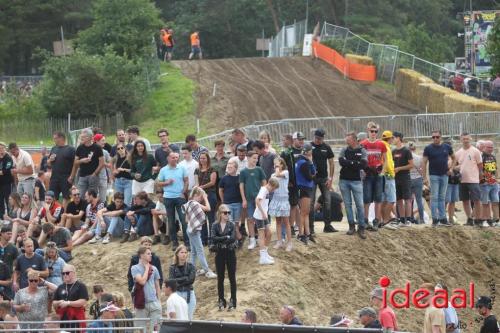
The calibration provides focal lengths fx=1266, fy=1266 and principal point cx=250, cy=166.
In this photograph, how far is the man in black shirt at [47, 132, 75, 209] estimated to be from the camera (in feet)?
84.5

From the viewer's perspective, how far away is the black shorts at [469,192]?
26427 mm

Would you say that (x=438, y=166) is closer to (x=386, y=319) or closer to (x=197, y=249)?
(x=197, y=249)

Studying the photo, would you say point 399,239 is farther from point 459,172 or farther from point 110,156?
point 110,156

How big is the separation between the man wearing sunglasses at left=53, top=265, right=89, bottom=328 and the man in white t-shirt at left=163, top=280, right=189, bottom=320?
1.73m

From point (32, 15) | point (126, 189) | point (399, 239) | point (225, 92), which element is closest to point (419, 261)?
point (399, 239)

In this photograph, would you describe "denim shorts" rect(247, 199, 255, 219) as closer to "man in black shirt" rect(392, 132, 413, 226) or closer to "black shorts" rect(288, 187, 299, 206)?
"black shorts" rect(288, 187, 299, 206)

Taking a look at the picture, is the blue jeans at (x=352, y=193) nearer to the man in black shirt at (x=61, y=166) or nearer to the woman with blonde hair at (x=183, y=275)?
the woman with blonde hair at (x=183, y=275)

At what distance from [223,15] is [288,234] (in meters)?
55.7

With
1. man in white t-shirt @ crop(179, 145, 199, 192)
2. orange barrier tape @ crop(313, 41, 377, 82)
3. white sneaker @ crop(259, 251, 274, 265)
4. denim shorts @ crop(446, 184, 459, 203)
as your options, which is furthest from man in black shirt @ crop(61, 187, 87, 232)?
orange barrier tape @ crop(313, 41, 377, 82)

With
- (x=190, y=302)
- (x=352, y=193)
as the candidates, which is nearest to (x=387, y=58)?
(x=352, y=193)

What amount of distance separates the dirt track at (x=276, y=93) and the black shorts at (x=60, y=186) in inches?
760

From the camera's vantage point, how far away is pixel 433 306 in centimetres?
1844

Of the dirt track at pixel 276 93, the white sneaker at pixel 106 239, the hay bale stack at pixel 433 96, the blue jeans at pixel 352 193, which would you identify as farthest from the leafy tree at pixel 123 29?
the blue jeans at pixel 352 193

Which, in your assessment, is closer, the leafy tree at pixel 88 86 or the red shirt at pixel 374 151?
the red shirt at pixel 374 151
